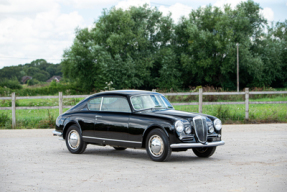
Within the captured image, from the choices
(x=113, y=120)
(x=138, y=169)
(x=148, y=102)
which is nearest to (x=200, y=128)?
(x=148, y=102)

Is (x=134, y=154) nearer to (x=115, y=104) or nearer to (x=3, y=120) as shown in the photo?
(x=115, y=104)

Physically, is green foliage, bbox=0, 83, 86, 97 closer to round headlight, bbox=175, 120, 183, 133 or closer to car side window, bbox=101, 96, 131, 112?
car side window, bbox=101, 96, 131, 112

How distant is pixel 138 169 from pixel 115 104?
2.34 meters

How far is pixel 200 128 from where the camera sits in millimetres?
8773

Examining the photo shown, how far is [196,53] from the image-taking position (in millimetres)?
64562

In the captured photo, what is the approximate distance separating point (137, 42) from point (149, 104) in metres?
51.7

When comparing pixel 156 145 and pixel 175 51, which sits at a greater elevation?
pixel 175 51

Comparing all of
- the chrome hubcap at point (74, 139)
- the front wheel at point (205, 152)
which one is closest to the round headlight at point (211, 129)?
the front wheel at point (205, 152)

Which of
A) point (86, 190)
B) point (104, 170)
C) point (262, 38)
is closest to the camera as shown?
point (86, 190)

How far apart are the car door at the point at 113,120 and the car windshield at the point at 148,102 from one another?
20cm

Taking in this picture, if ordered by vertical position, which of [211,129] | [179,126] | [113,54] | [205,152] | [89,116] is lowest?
[205,152]

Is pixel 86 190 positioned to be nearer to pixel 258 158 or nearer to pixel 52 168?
pixel 52 168

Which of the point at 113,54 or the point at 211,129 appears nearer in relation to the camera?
the point at 211,129

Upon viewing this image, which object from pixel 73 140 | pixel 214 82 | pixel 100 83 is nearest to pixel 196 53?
pixel 214 82
